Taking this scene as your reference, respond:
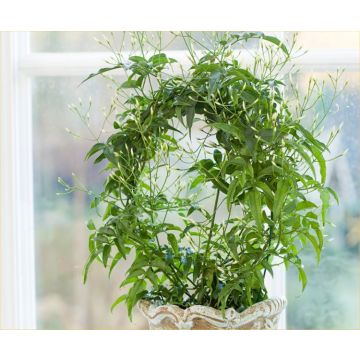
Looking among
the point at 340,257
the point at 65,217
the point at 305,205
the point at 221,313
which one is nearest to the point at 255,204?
the point at 305,205

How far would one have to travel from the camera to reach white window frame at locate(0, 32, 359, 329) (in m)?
2.24

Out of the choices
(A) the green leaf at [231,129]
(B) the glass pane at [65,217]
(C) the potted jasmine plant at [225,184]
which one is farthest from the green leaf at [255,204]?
(B) the glass pane at [65,217]

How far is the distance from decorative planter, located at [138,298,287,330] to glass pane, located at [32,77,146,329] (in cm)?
80

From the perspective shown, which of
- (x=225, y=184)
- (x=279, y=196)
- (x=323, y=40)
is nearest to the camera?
(x=279, y=196)

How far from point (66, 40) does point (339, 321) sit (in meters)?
1.27

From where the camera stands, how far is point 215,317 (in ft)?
4.99

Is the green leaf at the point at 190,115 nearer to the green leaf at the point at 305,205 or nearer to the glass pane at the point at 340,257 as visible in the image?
the green leaf at the point at 305,205

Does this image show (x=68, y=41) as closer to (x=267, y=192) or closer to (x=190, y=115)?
(x=190, y=115)

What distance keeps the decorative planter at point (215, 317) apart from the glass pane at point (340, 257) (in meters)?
0.77

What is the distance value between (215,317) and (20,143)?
1055 millimetres

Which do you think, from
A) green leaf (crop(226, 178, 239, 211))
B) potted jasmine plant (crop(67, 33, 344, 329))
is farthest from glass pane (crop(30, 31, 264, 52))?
green leaf (crop(226, 178, 239, 211))

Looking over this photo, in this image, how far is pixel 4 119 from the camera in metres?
2.26

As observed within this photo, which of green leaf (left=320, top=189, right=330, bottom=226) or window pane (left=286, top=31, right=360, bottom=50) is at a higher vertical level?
window pane (left=286, top=31, right=360, bottom=50)

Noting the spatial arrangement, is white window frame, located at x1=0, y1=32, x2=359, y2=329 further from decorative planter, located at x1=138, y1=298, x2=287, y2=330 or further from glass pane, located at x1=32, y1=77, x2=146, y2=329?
decorative planter, located at x1=138, y1=298, x2=287, y2=330
